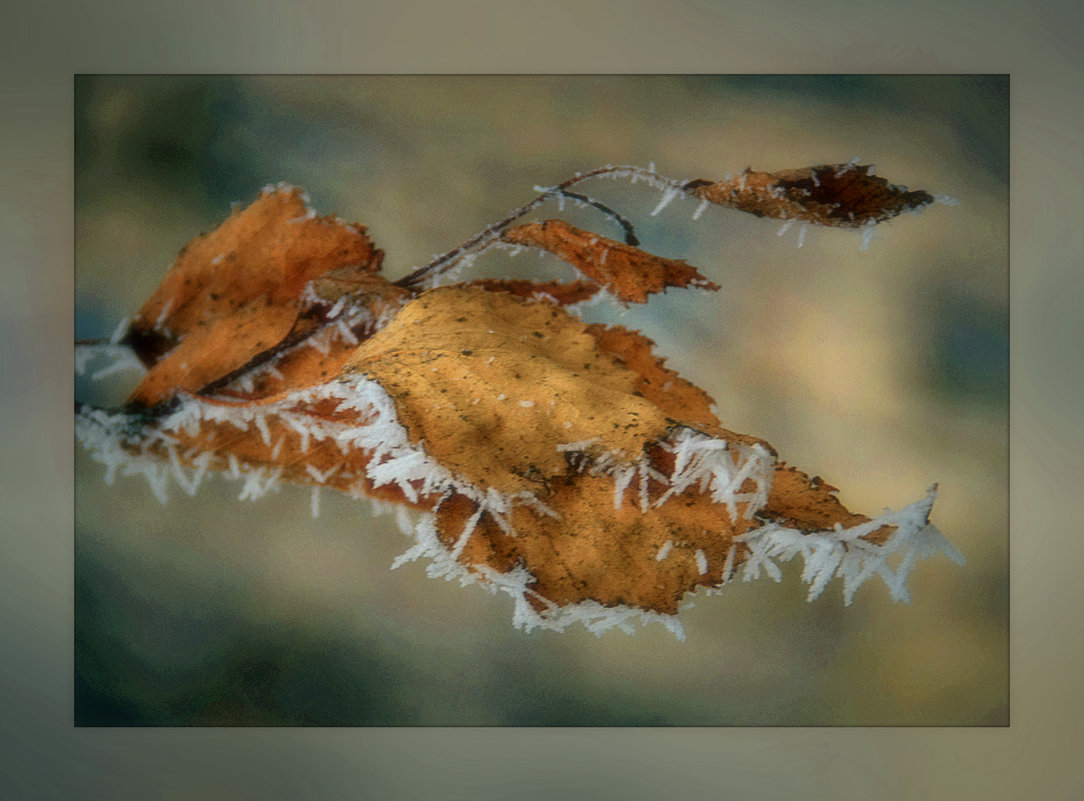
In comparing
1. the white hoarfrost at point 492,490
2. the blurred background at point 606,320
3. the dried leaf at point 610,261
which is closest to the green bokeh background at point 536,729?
the blurred background at point 606,320

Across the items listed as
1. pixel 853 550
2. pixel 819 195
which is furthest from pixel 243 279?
pixel 853 550

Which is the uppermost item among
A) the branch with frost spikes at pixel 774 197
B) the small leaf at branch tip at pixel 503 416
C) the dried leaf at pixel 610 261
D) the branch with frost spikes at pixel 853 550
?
the branch with frost spikes at pixel 774 197

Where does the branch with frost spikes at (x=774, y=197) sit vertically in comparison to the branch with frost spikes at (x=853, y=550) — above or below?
above

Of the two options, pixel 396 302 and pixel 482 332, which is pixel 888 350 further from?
pixel 396 302

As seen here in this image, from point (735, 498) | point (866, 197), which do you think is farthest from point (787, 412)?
point (866, 197)

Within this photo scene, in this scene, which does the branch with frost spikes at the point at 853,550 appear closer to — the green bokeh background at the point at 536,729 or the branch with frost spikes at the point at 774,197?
the green bokeh background at the point at 536,729

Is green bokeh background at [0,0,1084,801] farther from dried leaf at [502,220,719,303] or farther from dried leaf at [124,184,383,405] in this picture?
dried leaf at [502,220,719,303]

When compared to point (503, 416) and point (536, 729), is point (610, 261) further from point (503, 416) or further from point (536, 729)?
point (536, 729)
